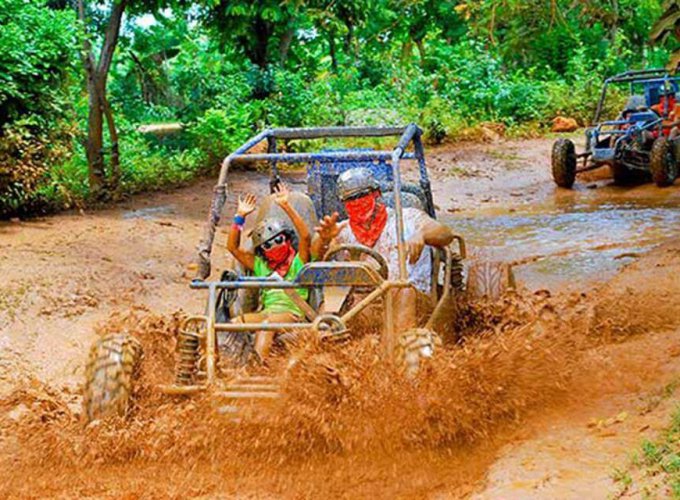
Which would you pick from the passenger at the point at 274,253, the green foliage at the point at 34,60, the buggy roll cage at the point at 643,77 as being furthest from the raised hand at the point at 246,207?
the buggy roll cage at the point at 643,77

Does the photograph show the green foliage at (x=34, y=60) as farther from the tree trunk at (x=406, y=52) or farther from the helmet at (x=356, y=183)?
the tree trunk at (x=406, y=52)

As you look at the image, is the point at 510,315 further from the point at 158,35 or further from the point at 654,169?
the point at 158,35

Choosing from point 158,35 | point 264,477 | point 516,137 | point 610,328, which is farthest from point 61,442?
point 158,35

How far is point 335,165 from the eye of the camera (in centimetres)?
704

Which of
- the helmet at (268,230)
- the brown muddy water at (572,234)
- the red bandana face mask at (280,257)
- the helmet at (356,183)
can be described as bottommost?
the brown muddy water at (572,234)

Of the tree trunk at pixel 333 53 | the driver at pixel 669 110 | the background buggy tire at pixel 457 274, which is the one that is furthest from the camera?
the tree trunk at pixel 333 53

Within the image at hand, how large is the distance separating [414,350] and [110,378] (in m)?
1.49

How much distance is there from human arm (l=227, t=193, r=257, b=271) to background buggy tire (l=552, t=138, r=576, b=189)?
989 cm

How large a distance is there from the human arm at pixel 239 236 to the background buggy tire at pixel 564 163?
989 centimetres

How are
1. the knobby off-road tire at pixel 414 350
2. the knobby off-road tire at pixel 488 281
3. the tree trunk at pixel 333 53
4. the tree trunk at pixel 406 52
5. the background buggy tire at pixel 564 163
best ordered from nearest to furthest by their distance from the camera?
the knobby off-road tire at pixel 414 350 → the knobby off-road tire at pixel 488 281 → the background buggy tire at pixel 564 163 → the tree trunk at pixel 333 53 → the tree trunk at pixel 406 52

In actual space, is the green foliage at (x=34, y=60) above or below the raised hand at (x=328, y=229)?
above

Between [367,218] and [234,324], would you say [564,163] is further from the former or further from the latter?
[234,324]

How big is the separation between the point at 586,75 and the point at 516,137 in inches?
143

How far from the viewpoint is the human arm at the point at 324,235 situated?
5695 mm
